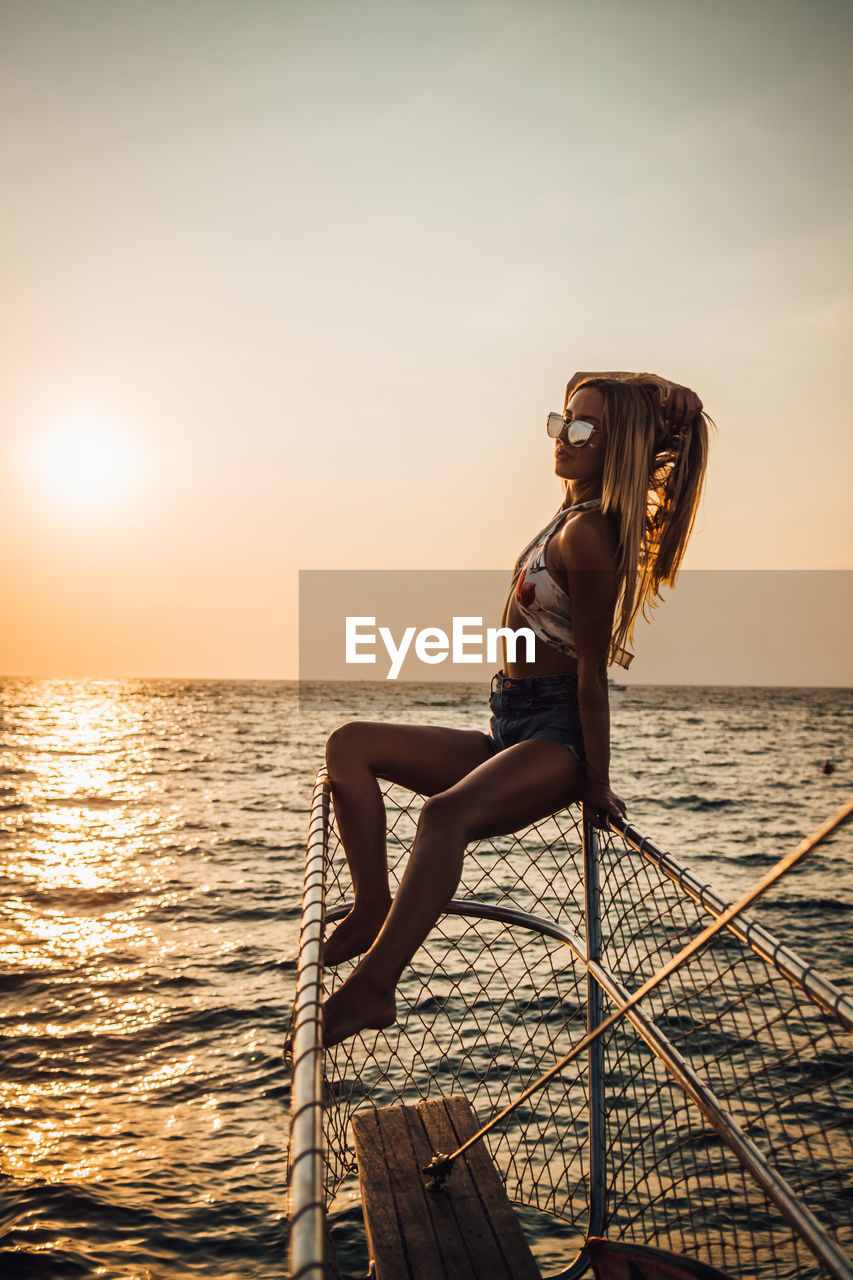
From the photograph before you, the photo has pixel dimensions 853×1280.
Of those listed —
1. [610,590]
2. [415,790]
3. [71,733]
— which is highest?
[610,590]

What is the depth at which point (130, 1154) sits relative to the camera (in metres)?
5.20

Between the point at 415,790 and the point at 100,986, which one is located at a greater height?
the point at 415,790

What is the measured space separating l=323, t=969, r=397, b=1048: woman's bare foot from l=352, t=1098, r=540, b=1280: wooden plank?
Result: 986mm

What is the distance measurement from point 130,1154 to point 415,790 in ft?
12.0

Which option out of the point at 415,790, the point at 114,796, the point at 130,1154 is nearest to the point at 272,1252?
the point at 130,1154

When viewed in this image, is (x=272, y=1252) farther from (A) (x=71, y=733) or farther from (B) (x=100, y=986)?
(A) (x=71, y=733)

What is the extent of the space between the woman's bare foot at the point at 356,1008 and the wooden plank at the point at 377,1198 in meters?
0.99

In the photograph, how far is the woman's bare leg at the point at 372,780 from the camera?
274cm

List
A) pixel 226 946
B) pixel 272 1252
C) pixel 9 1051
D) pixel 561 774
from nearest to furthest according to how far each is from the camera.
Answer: pixel 561 774 < pixel 272 1252 < pixel 9 1051 < pixel 226 946

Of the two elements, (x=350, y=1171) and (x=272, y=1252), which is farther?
A: (x=272, y=1252)

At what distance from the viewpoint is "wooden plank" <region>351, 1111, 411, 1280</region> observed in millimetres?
2613

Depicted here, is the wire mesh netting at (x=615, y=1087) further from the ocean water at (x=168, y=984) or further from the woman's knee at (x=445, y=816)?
the ocean water at (x=168, y=984)

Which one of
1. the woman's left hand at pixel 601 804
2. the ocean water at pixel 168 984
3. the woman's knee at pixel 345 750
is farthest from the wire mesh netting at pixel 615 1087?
the ocean water at pixel 168 984

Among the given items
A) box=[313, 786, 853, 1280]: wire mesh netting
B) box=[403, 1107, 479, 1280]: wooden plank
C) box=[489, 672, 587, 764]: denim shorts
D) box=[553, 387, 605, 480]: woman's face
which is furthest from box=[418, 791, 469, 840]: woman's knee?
box=[403, 1107, 479, 1280]: wooden plank
